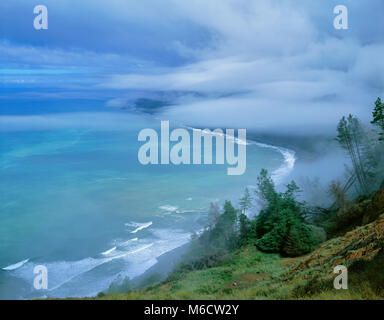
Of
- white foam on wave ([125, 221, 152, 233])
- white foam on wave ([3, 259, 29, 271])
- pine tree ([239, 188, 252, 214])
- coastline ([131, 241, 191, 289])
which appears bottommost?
coastline ([131, 241, 191, 289])

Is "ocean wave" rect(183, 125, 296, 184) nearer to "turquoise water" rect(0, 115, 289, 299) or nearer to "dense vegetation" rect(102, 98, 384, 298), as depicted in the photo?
"turquoise water" rect(0, 115, 289, 299)

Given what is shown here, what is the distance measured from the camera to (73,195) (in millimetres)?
17688

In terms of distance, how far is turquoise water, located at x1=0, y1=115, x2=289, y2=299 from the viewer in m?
9.63

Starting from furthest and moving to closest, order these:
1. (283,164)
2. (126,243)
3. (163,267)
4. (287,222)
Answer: (283,164)
(126,243)
(163,267)
(287,222)

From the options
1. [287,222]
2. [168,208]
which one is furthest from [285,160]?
[287,222]

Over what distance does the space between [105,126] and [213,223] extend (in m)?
7.06

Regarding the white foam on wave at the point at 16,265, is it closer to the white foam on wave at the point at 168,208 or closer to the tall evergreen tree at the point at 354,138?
the white foam on wave at the point at 168,208

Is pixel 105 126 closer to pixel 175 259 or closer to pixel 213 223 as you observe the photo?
pixel 175 259

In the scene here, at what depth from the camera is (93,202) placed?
1617 centimetres

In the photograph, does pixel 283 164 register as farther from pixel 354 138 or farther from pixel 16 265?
pixel 16 265

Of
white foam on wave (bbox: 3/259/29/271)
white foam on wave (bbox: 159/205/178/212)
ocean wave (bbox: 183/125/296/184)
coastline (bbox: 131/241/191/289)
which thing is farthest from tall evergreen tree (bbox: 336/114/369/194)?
white foam on wave (bbox: 3/259/29/271)

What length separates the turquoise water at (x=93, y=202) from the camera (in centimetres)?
963
